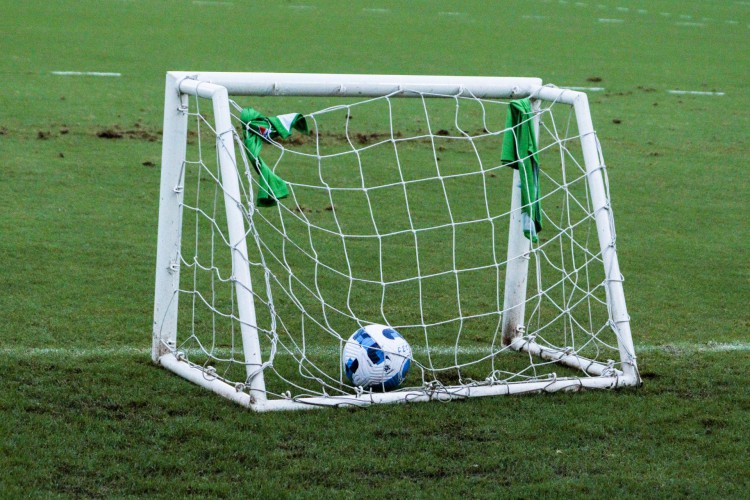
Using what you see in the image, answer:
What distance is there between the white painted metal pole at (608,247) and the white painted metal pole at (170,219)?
5.93 ft

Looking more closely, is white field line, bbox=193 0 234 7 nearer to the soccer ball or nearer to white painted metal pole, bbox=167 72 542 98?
white painted metal pole, bbox=167 72 542 98

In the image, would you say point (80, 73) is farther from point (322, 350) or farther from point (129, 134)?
point (322, 350)

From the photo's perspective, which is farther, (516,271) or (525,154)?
(516,271)

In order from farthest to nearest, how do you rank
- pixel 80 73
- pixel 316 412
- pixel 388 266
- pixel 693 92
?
1. pixel 693 92
2. pixel 80 73
3. pixel 388 266
4. pixel 316 412

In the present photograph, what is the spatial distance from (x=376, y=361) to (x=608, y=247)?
1194mm

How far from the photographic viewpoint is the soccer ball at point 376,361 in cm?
444

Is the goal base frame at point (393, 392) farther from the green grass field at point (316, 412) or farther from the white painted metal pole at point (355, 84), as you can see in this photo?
the white painted metal pole at point (355, 84)

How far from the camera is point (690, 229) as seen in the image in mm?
7645

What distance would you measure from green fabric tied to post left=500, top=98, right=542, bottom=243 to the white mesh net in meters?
0.10

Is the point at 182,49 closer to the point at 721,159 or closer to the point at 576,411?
the point at 721,159

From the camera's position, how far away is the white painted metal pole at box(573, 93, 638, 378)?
4684 mm

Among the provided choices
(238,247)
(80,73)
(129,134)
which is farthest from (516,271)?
(80,73)

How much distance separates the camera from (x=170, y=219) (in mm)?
4664

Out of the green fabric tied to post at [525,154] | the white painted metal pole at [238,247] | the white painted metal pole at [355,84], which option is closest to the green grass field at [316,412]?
the white painted metal pole at [238,247]
